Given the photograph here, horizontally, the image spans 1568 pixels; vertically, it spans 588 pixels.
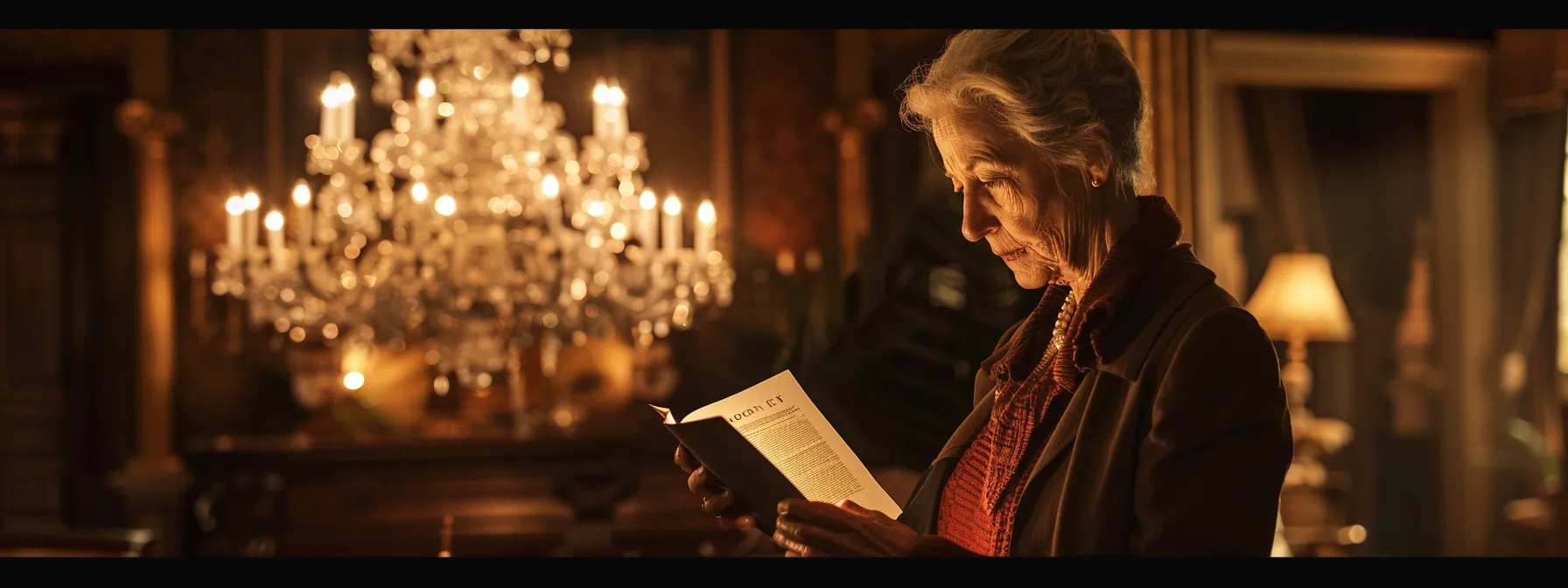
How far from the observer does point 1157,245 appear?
43.1 inches

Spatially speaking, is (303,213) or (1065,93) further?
(303,213)

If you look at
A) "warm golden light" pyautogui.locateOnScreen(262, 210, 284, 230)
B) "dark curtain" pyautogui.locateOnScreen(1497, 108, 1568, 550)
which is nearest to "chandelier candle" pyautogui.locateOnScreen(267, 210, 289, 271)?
"warm golden light" pyautogui.locateOnScreen(262, 210, 284, 230)

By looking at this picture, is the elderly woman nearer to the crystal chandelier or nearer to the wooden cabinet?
the crystal chandelier

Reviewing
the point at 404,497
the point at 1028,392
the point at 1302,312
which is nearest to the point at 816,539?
the point at 1028,392

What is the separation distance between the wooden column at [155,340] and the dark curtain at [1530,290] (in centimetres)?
540

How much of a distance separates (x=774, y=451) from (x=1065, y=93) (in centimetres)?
48

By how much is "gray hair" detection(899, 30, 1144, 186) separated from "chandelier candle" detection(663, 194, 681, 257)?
1992mm

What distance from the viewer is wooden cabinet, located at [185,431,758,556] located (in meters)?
3.96

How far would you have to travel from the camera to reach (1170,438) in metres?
0.99

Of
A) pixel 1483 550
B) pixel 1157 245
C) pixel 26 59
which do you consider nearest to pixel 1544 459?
pixel 1483 550

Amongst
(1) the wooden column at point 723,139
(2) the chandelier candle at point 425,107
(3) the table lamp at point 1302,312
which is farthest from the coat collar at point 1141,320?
(1) the wooden column at point 723,139

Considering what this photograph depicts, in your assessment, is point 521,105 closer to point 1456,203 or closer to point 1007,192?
point 1007,192

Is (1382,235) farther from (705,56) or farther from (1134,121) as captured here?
(1134,121)

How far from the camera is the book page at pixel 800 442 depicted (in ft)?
4.10
